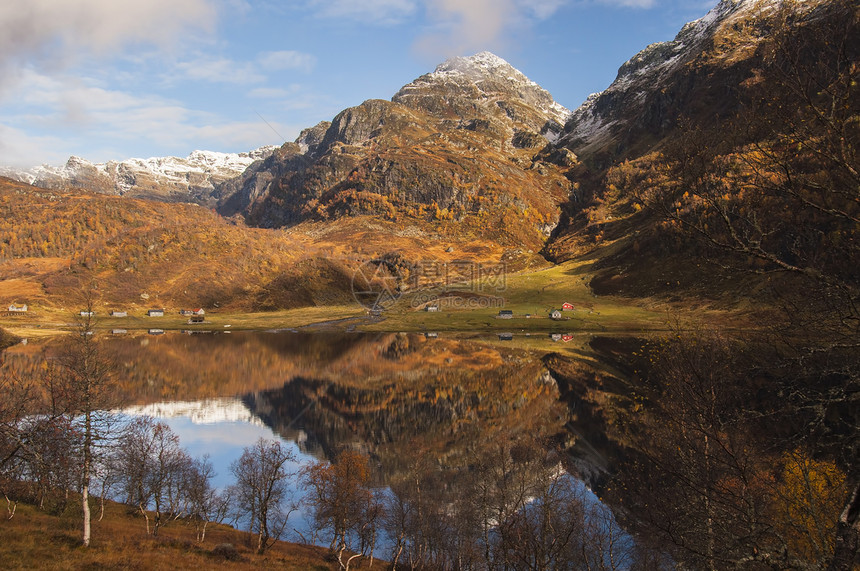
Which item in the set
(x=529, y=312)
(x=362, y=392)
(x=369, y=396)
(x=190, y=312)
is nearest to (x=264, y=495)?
(x=369, y=396)

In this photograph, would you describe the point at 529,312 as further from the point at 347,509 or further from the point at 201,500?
the point at 201,500

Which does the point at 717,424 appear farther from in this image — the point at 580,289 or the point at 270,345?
the point at 580,289

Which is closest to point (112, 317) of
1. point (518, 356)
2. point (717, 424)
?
point (518, 356)

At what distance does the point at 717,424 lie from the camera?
35.4 feet

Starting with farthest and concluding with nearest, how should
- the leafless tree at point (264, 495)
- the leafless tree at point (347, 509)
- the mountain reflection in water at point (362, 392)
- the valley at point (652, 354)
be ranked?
the mountain reflection in water at point (362, 392) < the leafless tree at point (347, 509) < the leafless tree at point (264, 495) < the valley at point (652, 354)

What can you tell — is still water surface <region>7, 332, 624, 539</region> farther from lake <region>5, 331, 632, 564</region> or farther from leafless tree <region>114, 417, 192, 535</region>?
leafless tree <region>114, 417, 192, 535</region>

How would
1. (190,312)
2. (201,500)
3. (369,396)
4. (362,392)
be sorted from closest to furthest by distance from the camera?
(201,500) → (369,396) → (362,392) → (190,312)

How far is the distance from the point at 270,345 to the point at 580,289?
122269mm

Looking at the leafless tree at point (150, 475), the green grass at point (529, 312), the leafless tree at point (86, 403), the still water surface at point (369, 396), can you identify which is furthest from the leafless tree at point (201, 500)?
the green grass at point (529, 312)

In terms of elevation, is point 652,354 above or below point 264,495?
above

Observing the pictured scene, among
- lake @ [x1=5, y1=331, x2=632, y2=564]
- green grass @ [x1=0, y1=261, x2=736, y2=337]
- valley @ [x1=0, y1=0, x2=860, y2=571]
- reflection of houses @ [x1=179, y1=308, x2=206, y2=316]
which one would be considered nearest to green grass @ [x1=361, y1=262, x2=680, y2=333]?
green grass @ [x1=0, y1=261, x2=736, y2=337]

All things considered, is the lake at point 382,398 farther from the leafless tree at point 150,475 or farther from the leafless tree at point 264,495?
the leafless tree at point 150,475

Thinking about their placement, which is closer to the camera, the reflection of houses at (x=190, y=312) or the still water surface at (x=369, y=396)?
the still water surface at (x=369, y=396)

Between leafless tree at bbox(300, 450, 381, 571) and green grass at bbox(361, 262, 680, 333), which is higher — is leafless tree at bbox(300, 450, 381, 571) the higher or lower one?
the lower one
